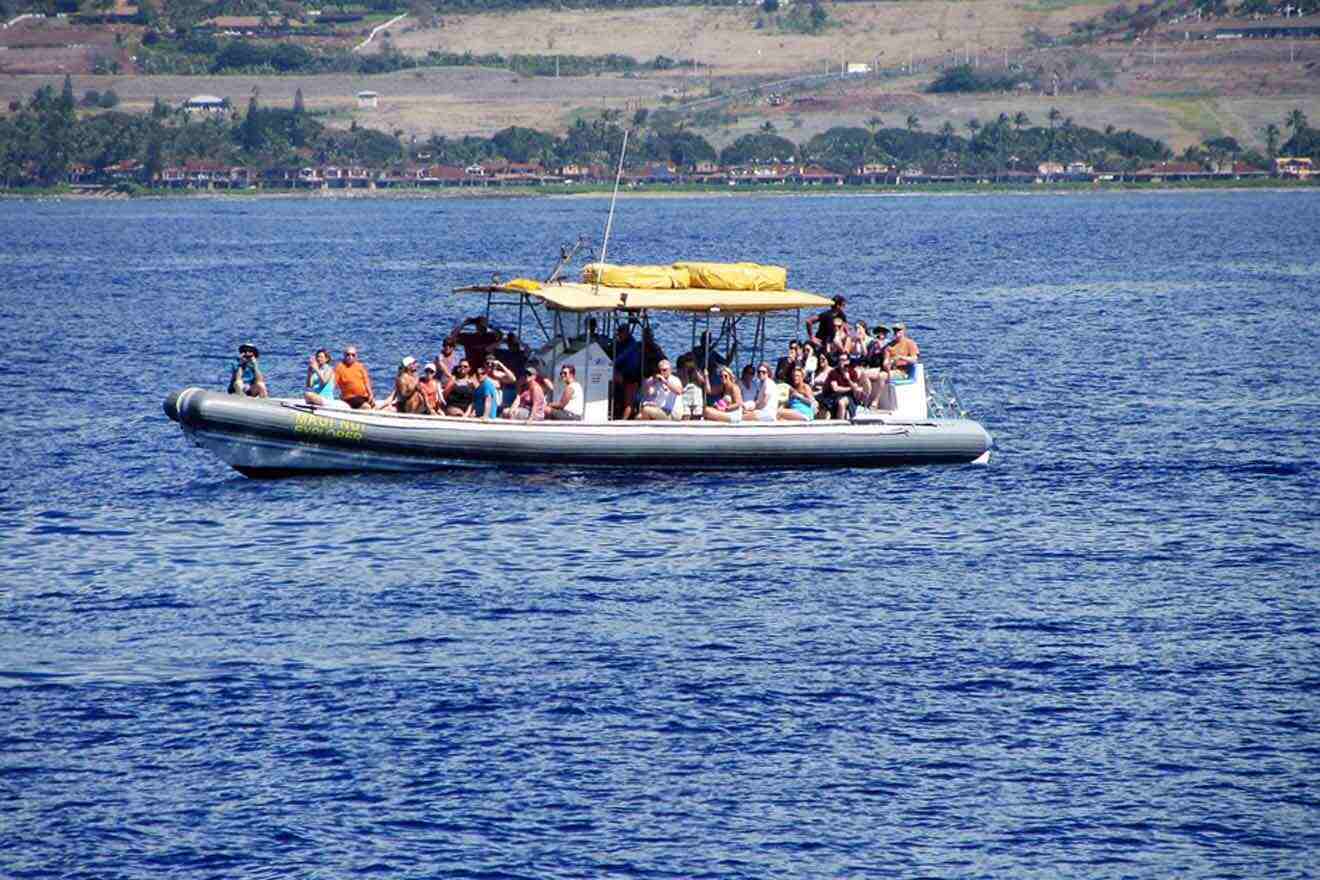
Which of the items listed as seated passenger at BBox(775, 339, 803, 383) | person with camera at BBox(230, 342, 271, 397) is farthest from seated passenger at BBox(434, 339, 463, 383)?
seated passenger at BBox(775, 339, 803, 383)

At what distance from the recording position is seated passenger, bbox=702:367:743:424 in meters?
30.1

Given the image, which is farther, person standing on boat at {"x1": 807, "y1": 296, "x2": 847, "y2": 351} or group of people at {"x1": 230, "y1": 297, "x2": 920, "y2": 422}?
person standing on boat at {"x1": 807, "y1": 296, "x2": 847, "y2": 351}

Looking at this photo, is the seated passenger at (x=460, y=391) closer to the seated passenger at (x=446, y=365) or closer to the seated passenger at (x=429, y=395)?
the seated passenger at (x=446, y=365)

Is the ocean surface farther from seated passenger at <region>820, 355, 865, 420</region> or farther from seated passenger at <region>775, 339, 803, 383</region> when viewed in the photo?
seated passenger at <region>775, 339, 803, 383</region>

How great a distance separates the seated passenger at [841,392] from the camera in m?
31.2

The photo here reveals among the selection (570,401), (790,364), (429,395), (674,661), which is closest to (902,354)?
(790,364)

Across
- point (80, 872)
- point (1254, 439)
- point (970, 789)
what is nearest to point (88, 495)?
point (80, 872)

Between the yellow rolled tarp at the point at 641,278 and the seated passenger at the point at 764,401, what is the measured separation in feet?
6.00

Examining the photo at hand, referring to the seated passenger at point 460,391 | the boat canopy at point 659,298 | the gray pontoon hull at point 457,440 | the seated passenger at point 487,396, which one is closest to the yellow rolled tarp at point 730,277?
the boat canopy at point 659,298

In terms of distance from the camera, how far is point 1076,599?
Answer: 23.9m

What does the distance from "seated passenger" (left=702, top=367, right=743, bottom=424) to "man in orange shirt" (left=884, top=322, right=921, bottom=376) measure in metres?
2.83

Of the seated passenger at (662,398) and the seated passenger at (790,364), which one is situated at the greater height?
the seated passenger at (790,364)

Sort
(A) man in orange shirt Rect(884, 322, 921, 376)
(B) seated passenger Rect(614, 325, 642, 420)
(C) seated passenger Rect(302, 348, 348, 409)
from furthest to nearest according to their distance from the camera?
1. (A) man in orange shirt Rect(884, 322, 921, 376)
2. (B) seated passenger Rect(614, 325, 642, 420)
3. (C) seated passenger Rect(302, 348, 348, 409)

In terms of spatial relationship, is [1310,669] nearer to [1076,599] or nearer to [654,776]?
[1076,599]
